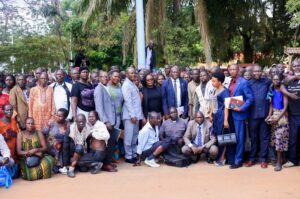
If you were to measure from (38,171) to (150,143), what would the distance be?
211cm

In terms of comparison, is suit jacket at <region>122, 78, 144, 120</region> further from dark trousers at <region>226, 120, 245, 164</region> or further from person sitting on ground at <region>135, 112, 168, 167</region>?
dark trousers at <region>226, 120, 245, 164</region>

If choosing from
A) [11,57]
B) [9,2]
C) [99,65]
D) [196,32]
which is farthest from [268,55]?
[11,57]

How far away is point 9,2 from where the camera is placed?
14672 millimetres

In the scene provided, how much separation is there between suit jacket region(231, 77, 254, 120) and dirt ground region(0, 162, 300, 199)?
3.02ft

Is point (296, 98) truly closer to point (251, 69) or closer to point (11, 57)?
point (251, 69)

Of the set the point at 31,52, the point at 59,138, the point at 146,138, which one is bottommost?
the point at 146,138

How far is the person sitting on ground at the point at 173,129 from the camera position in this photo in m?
7.95

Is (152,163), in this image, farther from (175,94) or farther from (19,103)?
(19,103)

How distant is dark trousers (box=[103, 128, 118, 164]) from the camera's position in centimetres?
752

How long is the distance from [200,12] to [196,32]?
1.27 meters

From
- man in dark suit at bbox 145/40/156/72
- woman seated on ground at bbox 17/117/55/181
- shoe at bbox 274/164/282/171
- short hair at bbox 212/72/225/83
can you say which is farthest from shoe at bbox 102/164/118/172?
man in dark suit at bbox 145/40/156/72

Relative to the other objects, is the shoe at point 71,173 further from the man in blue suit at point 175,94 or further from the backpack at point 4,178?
the man in blue suit at point 175,94

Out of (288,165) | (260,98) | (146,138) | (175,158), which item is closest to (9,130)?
(146,138)

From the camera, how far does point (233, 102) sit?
294 inches
